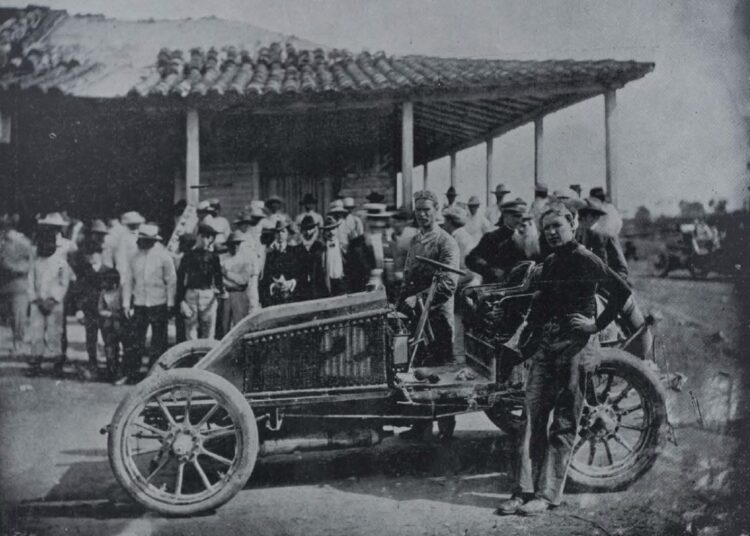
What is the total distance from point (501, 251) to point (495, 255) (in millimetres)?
70

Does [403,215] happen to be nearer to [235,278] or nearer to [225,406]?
[235,278]

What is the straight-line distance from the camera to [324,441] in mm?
4312

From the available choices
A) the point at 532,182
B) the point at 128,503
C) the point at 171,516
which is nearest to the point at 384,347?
the point at 171,516

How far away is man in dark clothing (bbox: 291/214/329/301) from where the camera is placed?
Result: 7.02m

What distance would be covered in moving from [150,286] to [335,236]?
2.31 m

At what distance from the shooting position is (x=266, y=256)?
727cm

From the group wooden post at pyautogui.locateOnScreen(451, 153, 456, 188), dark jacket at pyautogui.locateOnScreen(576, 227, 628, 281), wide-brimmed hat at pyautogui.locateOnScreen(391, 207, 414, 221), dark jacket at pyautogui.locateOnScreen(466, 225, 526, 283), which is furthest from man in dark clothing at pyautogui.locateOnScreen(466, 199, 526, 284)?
wooden post at pyautogui.locateOnScreen(451, 153, 456, 188)

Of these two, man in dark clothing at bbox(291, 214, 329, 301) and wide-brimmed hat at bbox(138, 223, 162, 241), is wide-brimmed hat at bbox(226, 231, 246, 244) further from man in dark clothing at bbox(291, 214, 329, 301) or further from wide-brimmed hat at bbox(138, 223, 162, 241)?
wide-brimmed hat at bbox(138, 223, 162, 241)

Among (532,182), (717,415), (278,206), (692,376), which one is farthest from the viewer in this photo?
(532,182)

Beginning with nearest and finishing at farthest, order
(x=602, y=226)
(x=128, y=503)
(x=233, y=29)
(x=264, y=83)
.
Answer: (x=128, y=503)
(x=602, y=226)
(x=264, y=83)
(x=233, y=29)

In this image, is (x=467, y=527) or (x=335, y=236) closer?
(x=467, y=527)

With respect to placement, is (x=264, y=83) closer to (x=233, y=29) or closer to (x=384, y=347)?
(x=384, y=347)

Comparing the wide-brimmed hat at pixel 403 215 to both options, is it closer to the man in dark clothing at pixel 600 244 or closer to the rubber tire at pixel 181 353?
the man in dark clothing at pixel 600 244

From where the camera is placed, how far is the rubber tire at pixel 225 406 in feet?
A: 12.4
